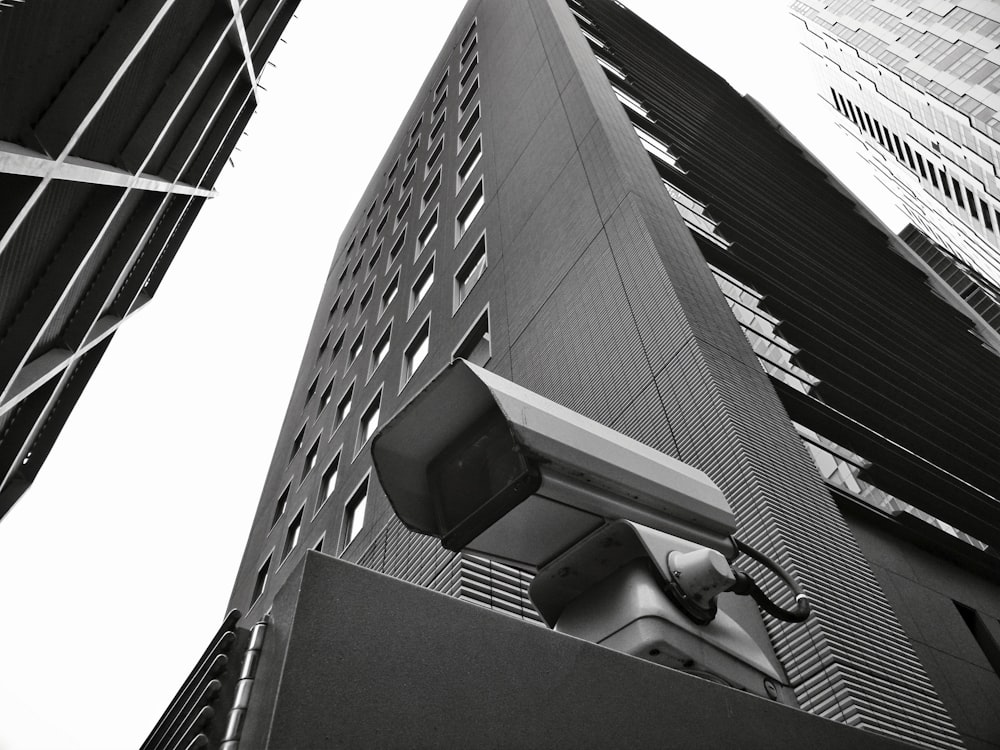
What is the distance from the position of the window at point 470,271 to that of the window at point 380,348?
12.4 ft

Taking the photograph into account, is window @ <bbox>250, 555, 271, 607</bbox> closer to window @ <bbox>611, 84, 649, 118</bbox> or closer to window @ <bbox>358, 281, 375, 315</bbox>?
window @ <bbox>358, 281, 375, 315</bbox>

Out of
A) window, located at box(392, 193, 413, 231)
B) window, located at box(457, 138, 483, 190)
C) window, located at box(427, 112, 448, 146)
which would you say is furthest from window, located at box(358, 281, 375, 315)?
Result: window, located at box(427, 112, 448, 146)

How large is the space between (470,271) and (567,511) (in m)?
12.4

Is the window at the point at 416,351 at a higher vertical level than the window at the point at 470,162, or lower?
lower

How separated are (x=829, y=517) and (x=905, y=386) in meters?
7.96

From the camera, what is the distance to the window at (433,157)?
2242cm

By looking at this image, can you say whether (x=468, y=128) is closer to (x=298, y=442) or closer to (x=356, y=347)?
(x=356, y=347)

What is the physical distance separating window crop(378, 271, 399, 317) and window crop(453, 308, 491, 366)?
7669 millimetres

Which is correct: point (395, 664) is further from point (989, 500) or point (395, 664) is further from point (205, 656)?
point (989, 500)

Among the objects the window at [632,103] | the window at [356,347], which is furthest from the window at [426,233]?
the window at [632,103]

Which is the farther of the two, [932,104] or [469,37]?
[932,104]

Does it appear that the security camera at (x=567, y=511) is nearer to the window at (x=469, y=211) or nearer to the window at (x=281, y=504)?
the window at (x=469, y=211)

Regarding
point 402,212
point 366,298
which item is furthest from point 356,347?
point 402,212

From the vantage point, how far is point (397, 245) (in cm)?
2248
